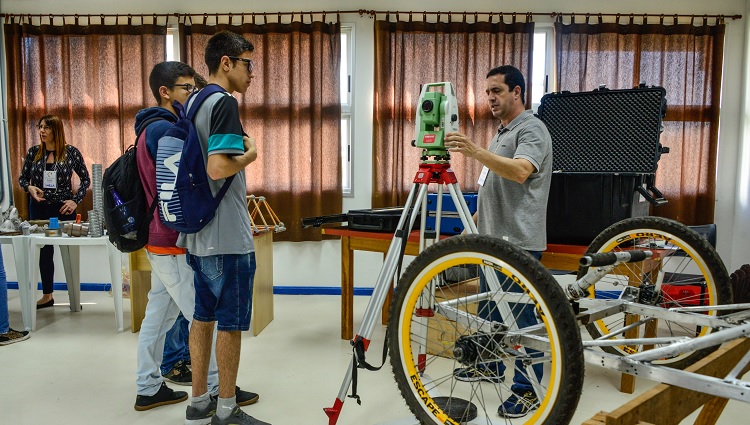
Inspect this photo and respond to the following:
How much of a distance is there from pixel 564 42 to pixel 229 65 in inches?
132

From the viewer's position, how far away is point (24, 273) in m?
3.41

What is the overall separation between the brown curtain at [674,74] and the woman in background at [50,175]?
3.80 metres

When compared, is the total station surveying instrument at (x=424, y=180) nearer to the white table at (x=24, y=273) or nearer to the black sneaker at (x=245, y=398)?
the black sneaker at (x=245, y=398)

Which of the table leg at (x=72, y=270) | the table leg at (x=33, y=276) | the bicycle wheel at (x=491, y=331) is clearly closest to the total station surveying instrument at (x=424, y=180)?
the bicycle wheel at (x=491, y=331)

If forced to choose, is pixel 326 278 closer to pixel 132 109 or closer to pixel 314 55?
pixel 314 55

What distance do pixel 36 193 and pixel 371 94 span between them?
265 cm

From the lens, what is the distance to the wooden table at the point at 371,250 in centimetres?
242

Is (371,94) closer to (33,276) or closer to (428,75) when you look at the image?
(428,75)

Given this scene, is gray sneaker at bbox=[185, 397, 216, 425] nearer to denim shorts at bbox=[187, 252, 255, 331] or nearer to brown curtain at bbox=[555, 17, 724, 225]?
denim shorts at bbox=[187, 252, 255, 331]

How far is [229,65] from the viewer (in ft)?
6.10

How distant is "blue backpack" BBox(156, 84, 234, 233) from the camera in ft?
5.81

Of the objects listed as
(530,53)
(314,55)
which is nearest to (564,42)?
(530,53)

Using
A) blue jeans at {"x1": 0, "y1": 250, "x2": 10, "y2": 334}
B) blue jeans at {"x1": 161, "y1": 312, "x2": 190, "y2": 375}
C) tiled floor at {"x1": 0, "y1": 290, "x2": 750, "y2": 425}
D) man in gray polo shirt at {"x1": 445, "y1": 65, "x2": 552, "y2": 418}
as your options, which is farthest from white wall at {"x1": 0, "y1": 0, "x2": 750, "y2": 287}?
man in gray polo shirt at {"x1": 445, "y1": 65, "x2": 552, "y2": 418}

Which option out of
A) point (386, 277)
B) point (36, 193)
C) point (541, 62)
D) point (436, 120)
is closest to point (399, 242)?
point (386, 277)
